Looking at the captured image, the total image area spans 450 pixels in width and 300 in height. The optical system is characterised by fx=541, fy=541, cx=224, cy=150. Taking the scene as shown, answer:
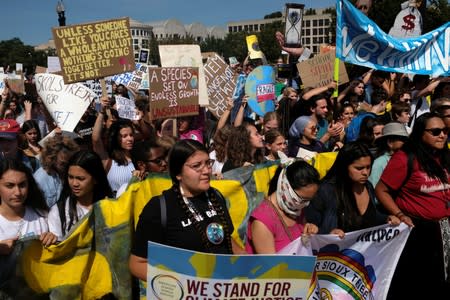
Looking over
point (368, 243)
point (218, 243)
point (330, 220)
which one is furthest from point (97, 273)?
point (368, 243)

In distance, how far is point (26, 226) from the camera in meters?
3.37

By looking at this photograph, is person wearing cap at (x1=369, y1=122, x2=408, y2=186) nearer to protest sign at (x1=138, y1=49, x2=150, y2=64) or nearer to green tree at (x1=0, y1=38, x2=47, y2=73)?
protest sign at (x1=138, y1=49, x2=150, y2=64)

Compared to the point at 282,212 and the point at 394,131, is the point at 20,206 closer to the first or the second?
the point at 282,212

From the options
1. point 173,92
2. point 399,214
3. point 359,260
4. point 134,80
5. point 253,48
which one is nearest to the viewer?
point 359,260

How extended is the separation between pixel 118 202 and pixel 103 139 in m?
2.46

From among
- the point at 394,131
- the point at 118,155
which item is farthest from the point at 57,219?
the point at 394,131

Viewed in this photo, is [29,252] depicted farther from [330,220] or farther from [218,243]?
[330,220]

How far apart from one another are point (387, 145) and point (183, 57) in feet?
11.6

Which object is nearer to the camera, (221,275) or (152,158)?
(221,275)

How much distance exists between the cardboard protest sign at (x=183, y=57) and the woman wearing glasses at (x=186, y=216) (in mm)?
4511

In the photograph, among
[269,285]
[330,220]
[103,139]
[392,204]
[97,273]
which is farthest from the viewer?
[103,139]

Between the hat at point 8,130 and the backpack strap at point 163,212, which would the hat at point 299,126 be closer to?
the hat at point 8,130

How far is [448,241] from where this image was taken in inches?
176

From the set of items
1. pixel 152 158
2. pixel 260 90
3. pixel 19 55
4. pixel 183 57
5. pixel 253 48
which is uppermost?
pixel 19 55
